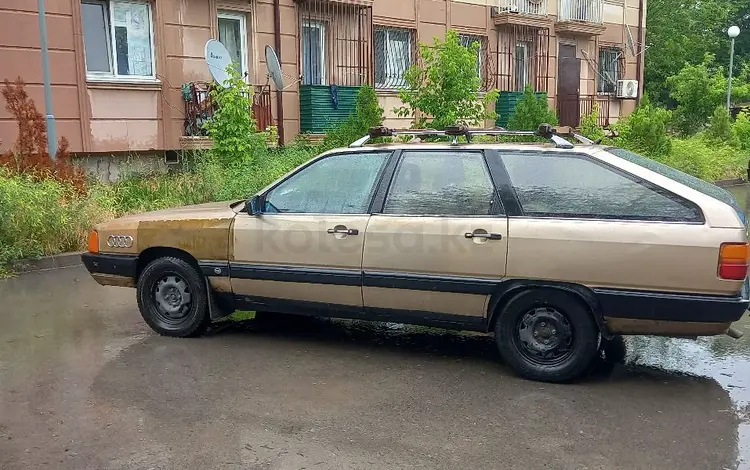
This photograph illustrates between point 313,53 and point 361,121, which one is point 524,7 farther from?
point 361,121

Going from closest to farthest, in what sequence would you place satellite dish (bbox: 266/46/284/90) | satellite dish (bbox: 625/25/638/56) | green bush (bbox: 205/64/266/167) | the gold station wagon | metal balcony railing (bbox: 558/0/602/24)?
the gold station wagon < green bush (bbox: 205/64/266/167) < satellite dish (bbox: 266/46/284/90) < metal balcony railing (bbox: 558/0/602/24) < satellite dish (bbox: 625/25/638/56)

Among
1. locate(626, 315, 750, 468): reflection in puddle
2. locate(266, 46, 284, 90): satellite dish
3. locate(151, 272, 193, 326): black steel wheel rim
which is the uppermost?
locate(266, 46, 284, 90): satellite dish

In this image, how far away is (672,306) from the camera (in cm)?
436

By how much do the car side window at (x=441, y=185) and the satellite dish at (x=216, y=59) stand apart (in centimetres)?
754

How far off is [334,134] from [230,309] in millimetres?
7964

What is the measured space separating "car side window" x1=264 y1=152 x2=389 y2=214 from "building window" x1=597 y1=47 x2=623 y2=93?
1902cm

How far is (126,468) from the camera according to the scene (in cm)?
358

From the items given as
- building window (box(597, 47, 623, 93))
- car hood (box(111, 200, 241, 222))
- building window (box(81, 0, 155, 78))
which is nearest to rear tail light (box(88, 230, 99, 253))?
car hood (box(111, 200, 241, 222))

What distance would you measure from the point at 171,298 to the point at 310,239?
1.42m

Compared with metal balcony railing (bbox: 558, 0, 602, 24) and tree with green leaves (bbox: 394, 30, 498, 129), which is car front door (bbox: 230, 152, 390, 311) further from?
metal balcony railing (bbox: 558, 0, 602, 24)

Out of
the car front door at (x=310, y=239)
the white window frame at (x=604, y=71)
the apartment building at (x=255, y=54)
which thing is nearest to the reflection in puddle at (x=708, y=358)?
the car front door at (x=310, y=239)

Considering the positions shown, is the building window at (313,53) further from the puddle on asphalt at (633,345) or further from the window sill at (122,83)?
the puddle on asphalt at (633,345)

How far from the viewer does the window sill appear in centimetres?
1191

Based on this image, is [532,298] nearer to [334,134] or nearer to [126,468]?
[126,468]
